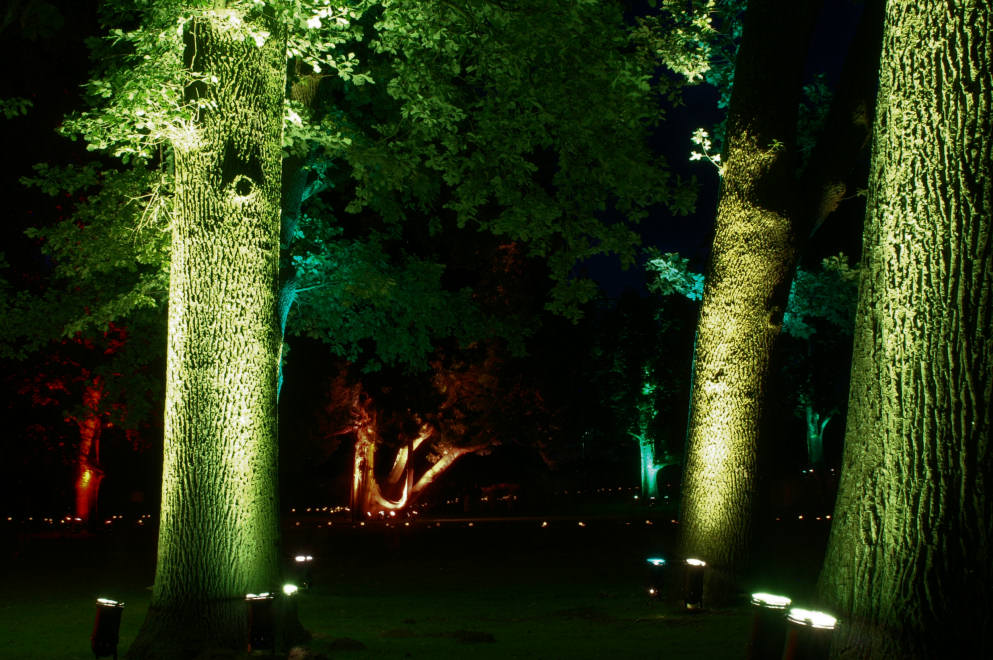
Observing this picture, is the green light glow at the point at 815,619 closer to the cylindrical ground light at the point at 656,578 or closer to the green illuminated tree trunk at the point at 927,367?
the green illuminated tree trunk at the point at 927,367

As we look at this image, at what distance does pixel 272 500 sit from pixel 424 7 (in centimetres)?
599

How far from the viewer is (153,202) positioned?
36.8 ft

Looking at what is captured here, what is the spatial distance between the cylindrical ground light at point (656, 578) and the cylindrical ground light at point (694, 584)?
753 millimetres

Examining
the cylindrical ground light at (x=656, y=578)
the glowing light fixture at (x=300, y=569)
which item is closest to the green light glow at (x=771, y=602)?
the cylindrical ground light at (x=656, y=578)

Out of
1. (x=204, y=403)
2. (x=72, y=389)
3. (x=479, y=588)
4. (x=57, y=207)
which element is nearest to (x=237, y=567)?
(x=204, y=403)

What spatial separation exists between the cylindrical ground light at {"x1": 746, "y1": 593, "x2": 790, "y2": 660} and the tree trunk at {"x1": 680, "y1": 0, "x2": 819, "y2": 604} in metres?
4.57

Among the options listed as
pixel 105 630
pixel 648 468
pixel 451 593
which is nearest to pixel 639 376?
pixel 648 468

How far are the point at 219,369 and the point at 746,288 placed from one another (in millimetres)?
5878

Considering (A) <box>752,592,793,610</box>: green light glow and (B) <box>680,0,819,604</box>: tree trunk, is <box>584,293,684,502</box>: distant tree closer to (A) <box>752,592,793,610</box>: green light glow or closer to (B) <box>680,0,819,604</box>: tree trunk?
(B) <box>680,0,819,604</box>: tree trunk

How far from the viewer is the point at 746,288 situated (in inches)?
394

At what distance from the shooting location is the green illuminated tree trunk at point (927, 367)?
162 inches

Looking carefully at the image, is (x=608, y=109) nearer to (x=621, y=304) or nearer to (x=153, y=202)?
(x=153, y=202)

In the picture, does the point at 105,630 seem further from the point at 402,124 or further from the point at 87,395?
the point at 87,395

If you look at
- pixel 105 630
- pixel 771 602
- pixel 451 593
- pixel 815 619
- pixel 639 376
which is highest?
pixel 639 376
